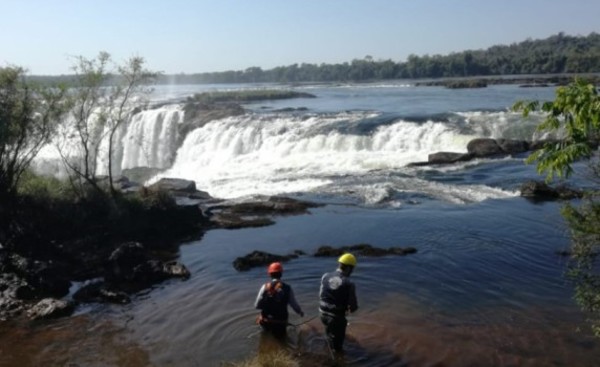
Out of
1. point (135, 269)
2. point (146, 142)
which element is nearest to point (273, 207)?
point (135, 269)

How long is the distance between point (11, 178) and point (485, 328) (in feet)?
47.9

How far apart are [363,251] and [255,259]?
3.17m

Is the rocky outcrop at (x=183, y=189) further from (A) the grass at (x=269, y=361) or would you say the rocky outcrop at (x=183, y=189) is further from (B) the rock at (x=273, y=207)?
(A) the grass at (x=269, y=361)

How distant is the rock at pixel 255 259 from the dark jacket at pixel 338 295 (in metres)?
6.41

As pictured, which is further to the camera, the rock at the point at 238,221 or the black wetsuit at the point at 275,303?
the rock at the point at 238,221

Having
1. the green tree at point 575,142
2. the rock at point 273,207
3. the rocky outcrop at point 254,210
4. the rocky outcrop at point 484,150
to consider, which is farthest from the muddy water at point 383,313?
the rocky outcrop at point 484,150

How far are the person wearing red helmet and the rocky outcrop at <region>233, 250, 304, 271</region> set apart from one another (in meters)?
5.47

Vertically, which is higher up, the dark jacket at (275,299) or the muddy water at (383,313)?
the dark jacket at (275,299)

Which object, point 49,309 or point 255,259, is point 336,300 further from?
point 255,259

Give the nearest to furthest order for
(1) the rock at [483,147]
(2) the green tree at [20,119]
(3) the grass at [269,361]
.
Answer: (3) the grass at [269,361] → (2) the green tree at [20,119] → (1) the rock at [483,147]

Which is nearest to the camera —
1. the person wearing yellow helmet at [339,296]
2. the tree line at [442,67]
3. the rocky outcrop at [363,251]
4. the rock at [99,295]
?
the person wearing yellow helmet at [339,296]

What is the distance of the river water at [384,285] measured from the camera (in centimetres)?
1016

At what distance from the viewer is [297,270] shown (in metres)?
15.0

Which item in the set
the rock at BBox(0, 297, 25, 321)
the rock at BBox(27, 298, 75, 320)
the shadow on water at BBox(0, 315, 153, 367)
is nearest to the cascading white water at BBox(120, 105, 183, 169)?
the rock at BBox(0, 297, 25, 321)
